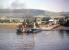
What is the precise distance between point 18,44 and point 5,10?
0.34 metres

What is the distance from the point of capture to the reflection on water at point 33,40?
1443 mm

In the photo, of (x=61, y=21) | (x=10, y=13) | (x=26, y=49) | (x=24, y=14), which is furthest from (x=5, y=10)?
(x=61, y=21)

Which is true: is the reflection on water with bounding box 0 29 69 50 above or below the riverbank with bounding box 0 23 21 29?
below

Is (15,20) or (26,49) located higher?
(15,20)

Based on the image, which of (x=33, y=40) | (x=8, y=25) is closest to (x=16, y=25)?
(x=8, y=25)

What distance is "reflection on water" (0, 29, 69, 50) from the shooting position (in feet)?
4.74

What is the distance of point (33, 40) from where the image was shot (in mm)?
1461

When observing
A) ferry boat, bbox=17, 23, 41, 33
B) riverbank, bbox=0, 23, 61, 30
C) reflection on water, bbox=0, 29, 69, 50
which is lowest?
reflection on water, bbox=0, 29, 69, 50

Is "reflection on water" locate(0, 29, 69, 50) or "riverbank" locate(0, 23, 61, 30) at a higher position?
"riverbank" locate(0, 23, 61, 30)

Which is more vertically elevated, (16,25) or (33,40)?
(16,25)

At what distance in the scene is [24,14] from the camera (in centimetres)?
148

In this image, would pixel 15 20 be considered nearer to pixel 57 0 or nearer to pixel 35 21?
pixel 35 21

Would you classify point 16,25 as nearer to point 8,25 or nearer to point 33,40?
point 8,25

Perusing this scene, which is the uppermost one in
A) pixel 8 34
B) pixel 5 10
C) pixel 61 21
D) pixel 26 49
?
pixel 5 10
